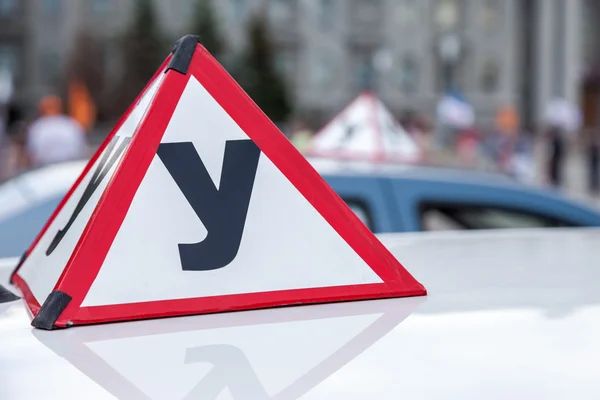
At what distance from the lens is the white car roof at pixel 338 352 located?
1.00 metres

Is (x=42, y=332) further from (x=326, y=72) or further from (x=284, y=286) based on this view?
(x=326, y=72)

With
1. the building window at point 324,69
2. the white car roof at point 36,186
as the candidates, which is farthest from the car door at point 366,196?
the building window at point 324,69

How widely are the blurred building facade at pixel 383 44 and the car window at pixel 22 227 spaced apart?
39.9 m

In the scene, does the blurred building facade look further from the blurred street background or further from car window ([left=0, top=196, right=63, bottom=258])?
car window ([left=0, top=196, right=63, bottom=258])

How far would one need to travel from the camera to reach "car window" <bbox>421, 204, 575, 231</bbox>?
3.75 meters

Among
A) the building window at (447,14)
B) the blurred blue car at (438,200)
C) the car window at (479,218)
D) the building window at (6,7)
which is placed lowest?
the building window at (447,14)

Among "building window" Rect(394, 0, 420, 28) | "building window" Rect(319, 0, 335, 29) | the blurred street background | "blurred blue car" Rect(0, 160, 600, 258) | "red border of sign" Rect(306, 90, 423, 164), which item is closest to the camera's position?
"blurred blue car" Rect(0, 160, 600, 258)

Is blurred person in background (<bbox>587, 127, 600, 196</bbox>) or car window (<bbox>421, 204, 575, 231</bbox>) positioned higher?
car window (<bbox>421, 204, 575, 231</bbox>)

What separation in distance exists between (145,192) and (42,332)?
0.24 metres

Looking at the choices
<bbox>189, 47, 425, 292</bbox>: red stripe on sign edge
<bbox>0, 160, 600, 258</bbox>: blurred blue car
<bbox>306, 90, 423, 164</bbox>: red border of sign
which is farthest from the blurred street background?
<bbox>189, 47, 425, 292</bbox>: red stripe on sign edge

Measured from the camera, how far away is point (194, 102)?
4.46 ft

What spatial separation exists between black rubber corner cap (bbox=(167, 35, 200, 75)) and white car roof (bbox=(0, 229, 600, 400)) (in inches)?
15.5

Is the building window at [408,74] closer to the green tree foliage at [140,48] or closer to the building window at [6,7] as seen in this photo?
the green tree foliage at [140,48]

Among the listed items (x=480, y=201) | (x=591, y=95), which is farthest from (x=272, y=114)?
(x=480, y=201)
